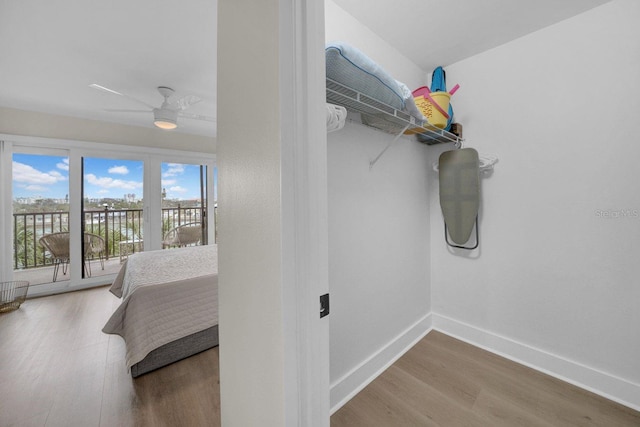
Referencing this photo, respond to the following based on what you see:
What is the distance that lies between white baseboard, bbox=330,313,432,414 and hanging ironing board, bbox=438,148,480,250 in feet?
2.67

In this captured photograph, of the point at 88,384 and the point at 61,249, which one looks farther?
the point at 61,249

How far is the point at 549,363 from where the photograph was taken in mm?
1690

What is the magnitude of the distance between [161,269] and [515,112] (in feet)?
10.2

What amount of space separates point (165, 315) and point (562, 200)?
2.87 m

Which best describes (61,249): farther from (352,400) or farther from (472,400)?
(472,400)

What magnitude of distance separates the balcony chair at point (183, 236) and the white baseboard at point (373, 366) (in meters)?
4.01

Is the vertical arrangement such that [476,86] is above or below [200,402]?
above

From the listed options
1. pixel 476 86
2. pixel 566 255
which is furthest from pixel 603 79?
pixel 566 255

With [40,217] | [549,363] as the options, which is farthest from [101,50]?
[549,363]

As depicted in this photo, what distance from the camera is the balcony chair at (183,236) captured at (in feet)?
14.6

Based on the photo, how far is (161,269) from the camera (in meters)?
2.23

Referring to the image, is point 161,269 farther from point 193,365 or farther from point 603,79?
point 603,79

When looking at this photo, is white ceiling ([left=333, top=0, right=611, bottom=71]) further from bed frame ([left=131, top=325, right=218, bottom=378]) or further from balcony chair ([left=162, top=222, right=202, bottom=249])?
balcony chair ([left=162, top=222, right=202, bottom=249])

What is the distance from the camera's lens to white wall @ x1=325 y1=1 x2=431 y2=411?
1.46m
